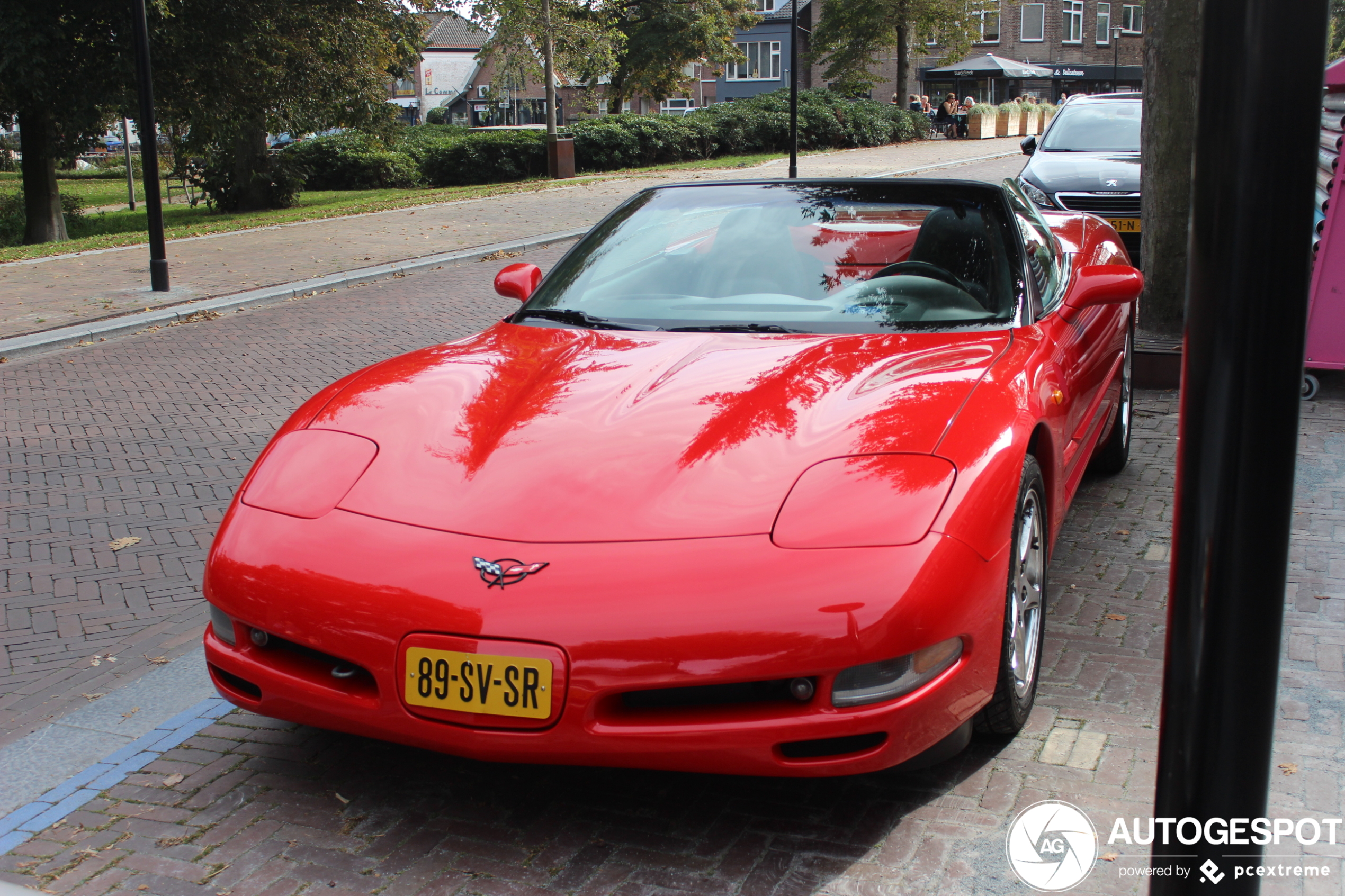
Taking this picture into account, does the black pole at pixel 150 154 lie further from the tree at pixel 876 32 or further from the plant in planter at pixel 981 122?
the tree at pixel 876 32

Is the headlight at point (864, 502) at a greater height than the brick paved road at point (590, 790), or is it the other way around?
the headlight at point (864, 502)

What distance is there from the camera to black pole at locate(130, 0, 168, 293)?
35.8 ft

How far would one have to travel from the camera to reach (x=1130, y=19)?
66.8m

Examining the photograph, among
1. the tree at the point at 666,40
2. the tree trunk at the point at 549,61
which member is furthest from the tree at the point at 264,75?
the tree at the point at 666,40

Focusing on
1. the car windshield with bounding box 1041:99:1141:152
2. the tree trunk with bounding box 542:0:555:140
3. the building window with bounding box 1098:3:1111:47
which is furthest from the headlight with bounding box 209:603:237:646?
the building window with bounding box 1098:3:1111:47

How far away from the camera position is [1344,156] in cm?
635

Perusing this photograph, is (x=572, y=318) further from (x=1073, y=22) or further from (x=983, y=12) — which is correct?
(x=1073, y=22)

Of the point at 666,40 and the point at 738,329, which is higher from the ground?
the point at 666,40

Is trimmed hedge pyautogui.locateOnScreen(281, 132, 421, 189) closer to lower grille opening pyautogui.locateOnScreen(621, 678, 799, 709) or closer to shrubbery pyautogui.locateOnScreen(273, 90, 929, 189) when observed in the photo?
shrubbery pyautogui.locateOnScreen(273, 90, 929, 189)

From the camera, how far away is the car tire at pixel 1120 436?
5.30 m

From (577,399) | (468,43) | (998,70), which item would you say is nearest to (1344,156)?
(577,399)

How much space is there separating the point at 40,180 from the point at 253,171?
483 cm

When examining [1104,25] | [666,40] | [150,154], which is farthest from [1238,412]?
[1104,25]

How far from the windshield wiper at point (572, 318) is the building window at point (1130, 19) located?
7041cm
